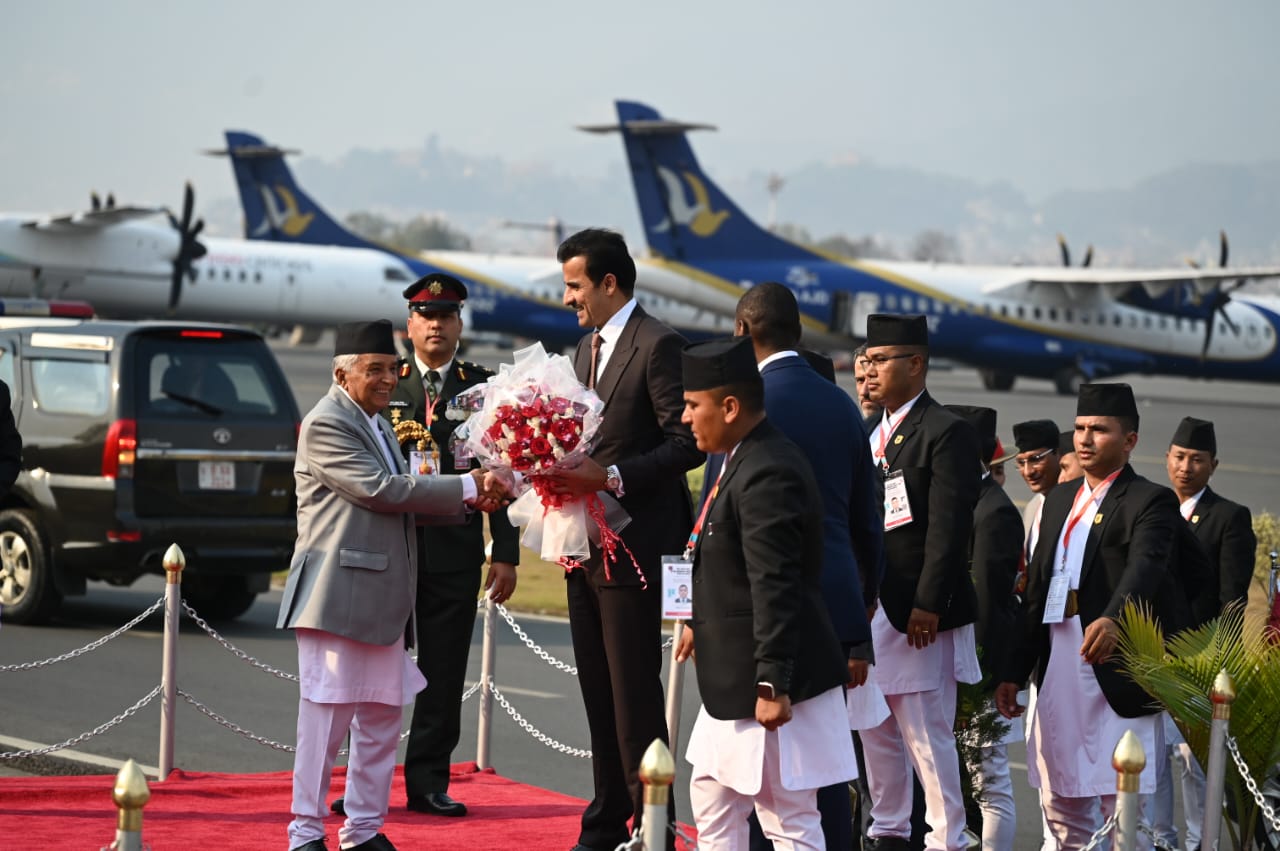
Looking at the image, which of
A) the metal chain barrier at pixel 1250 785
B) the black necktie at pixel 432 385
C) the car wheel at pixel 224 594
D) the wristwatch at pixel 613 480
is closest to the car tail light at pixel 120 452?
the car wheel at pixel 224 594

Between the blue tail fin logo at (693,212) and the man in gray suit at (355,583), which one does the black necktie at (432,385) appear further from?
the blue tail fin logo at (693,212)

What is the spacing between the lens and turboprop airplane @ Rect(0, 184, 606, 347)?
1678 inches

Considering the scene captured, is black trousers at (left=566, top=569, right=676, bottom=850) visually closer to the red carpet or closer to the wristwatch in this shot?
the wristwatch

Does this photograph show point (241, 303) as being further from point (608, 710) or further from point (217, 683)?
point (608, 710)

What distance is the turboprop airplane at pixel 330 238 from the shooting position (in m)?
54.7

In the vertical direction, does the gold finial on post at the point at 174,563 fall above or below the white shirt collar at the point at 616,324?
below

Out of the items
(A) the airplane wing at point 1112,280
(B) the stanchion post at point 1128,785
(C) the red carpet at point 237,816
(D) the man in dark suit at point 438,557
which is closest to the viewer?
(B) the stanchion post at point 1128,785

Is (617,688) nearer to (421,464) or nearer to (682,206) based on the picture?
(421,464)

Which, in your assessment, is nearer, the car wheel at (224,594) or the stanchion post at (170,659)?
the stanchion post at (170,659)

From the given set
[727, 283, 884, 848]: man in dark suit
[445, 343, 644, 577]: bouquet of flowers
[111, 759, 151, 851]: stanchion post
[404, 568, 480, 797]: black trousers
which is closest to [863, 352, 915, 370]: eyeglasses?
[727, 283, 884, 848]: man in dark suit

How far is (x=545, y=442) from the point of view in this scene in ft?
17.1

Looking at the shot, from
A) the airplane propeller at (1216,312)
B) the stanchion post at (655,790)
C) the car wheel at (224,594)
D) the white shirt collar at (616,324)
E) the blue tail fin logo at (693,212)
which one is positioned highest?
the blue tail fin logo at (693,212)

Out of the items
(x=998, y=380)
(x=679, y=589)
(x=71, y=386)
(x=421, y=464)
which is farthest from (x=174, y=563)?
(x=998, y=380)

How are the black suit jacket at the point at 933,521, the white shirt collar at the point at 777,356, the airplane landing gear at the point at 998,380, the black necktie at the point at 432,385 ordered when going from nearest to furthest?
the white shirt collar at the point at 777,356, the black suit jacket at the point at 933,521, the black necktie at the point at 432,385, the airplane landing gear at the point at 998,380
